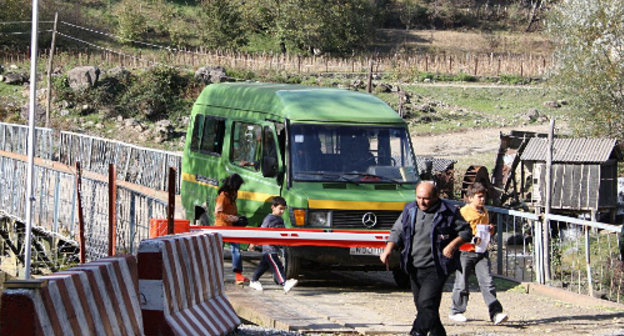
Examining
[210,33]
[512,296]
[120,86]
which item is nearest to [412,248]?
[512,296]

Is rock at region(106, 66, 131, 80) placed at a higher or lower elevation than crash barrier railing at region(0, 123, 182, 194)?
higher

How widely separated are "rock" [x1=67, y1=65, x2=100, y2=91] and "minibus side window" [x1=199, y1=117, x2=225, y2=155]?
113ft

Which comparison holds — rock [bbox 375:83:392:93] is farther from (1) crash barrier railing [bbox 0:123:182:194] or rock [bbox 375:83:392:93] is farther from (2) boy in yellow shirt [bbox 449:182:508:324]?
(2) boy in yellow shirt [bbox 449:182:508:324]

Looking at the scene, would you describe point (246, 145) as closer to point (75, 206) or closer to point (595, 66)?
point (75, 206)

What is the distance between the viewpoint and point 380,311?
11523 mm

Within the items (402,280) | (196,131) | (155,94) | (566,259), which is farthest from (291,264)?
(155,94)

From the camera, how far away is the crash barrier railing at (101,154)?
24391 millimetres

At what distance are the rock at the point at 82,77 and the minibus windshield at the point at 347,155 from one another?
37214 mm

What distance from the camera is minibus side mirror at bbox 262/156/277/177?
43.3 feet

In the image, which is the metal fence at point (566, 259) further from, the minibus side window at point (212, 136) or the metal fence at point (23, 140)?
the metal fence at point (23, 140)

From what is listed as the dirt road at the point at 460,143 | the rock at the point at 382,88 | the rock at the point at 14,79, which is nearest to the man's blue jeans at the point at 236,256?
the dirt road at the point at 460,143

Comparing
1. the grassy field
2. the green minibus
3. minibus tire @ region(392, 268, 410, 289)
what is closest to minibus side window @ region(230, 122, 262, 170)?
the green minibus

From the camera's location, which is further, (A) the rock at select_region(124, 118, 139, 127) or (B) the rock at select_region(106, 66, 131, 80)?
(B) the rock at select_region(106, 66, 131, 80)

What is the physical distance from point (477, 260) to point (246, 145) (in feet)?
15.5
